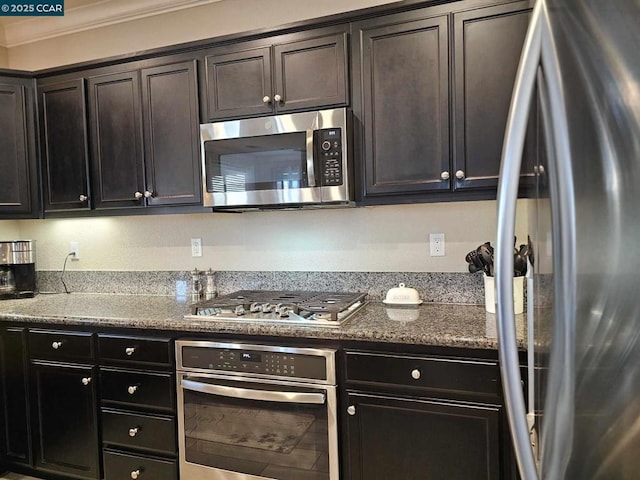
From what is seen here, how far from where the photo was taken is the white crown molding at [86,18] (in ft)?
9.26

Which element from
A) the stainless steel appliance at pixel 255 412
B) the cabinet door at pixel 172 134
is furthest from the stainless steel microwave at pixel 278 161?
Result: the stainless steel appliance at pixel 255 412

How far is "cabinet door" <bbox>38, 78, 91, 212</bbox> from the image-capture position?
262 centimetres

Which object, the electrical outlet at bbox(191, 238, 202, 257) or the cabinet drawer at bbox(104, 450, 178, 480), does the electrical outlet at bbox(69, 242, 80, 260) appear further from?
the cabinet drawer at bbox(104, 450, 178, 480)

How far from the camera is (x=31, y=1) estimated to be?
3.00 metres

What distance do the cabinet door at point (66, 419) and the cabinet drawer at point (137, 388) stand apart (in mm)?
88

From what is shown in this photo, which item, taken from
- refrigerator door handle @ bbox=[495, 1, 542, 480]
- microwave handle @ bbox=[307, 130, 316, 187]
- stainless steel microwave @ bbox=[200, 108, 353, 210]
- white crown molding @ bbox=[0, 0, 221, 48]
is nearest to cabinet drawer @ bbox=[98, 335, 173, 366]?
stainless steel microwave @ bbox=[200, 108, 353, 210]

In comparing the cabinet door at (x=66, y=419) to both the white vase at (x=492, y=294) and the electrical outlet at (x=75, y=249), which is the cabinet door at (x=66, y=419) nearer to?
the electrical outlet at (x=75, y=249)

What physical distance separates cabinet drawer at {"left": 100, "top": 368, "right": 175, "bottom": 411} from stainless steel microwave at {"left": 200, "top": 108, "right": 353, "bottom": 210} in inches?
33.5

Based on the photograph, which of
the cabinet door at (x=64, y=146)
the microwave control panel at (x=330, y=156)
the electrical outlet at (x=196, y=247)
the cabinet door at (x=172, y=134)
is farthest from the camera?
the electrical outlet at (x=196, y=247)

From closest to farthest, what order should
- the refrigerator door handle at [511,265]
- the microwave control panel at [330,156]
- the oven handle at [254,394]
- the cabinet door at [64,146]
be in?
the refrigerator door handle at [511,265]
the oven handle at [254,394]
the microwave control panel at [330,156]
the cabinet door at [64,146]

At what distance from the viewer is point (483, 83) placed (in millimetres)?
1930

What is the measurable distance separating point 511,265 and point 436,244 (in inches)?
59.4

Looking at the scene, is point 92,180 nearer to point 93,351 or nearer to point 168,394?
point 93,351

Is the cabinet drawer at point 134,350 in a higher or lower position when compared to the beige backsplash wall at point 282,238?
lower
